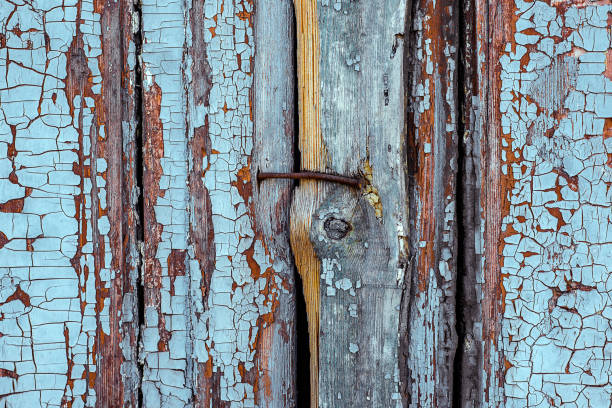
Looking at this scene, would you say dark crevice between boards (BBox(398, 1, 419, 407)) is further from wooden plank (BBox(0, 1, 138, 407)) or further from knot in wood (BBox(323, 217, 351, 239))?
wooden plank (BBox(0, 1, 138, 407))

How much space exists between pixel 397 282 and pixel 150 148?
571 millimetres

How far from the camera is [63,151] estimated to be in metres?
0.97

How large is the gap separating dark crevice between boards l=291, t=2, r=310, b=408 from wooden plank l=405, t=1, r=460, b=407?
0.69ft

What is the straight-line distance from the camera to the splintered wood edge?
38.0 inches

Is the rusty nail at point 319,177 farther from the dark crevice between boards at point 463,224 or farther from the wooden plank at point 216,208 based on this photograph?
the dark crevice between boards at point 463,224

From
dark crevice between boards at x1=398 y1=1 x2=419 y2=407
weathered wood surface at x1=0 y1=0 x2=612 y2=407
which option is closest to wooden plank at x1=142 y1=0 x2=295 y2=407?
weathered wood surface at x1=0 y1=0 x2=612 y2=407

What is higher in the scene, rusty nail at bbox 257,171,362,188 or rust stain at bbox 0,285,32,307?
rusty nail at bbox 257,171,362,188

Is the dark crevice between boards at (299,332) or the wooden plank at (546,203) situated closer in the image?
the wooden plank at (546,203)

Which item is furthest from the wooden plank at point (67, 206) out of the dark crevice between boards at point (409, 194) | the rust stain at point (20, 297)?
the dark crevice between boards at point (409, 194)

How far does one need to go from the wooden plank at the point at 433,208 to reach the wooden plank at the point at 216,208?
0.26 meters

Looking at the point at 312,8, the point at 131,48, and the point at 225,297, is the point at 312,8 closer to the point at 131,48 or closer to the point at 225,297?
the point at 131,48

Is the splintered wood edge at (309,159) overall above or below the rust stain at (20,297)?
above

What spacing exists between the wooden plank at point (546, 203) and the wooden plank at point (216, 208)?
0.41 meters

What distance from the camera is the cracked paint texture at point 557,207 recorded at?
895 millimetres
